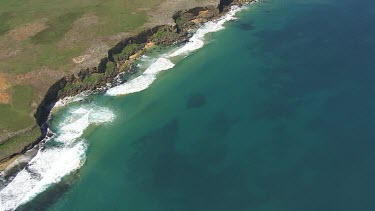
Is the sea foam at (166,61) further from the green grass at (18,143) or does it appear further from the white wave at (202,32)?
the green grass at (18,143)

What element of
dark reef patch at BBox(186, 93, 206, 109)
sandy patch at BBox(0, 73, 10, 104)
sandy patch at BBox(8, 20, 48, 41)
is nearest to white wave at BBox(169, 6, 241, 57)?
dark reef patch at BBox(186, 93, 206, 109)

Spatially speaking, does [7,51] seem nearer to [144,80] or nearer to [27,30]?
[27,30]

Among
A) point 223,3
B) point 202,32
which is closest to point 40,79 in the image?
point 202,32

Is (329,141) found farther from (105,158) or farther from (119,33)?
(119,33)

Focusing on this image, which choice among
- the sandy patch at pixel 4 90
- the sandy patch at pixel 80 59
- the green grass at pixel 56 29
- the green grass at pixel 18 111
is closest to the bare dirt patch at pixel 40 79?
the green grass at pixel 18 111

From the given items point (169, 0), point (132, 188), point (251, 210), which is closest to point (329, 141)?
point (251, 210)

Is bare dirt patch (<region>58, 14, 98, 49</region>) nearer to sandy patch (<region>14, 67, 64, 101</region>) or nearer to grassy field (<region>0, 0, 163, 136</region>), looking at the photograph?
grassy field (<region>0, 0, 163, 136</region>)
